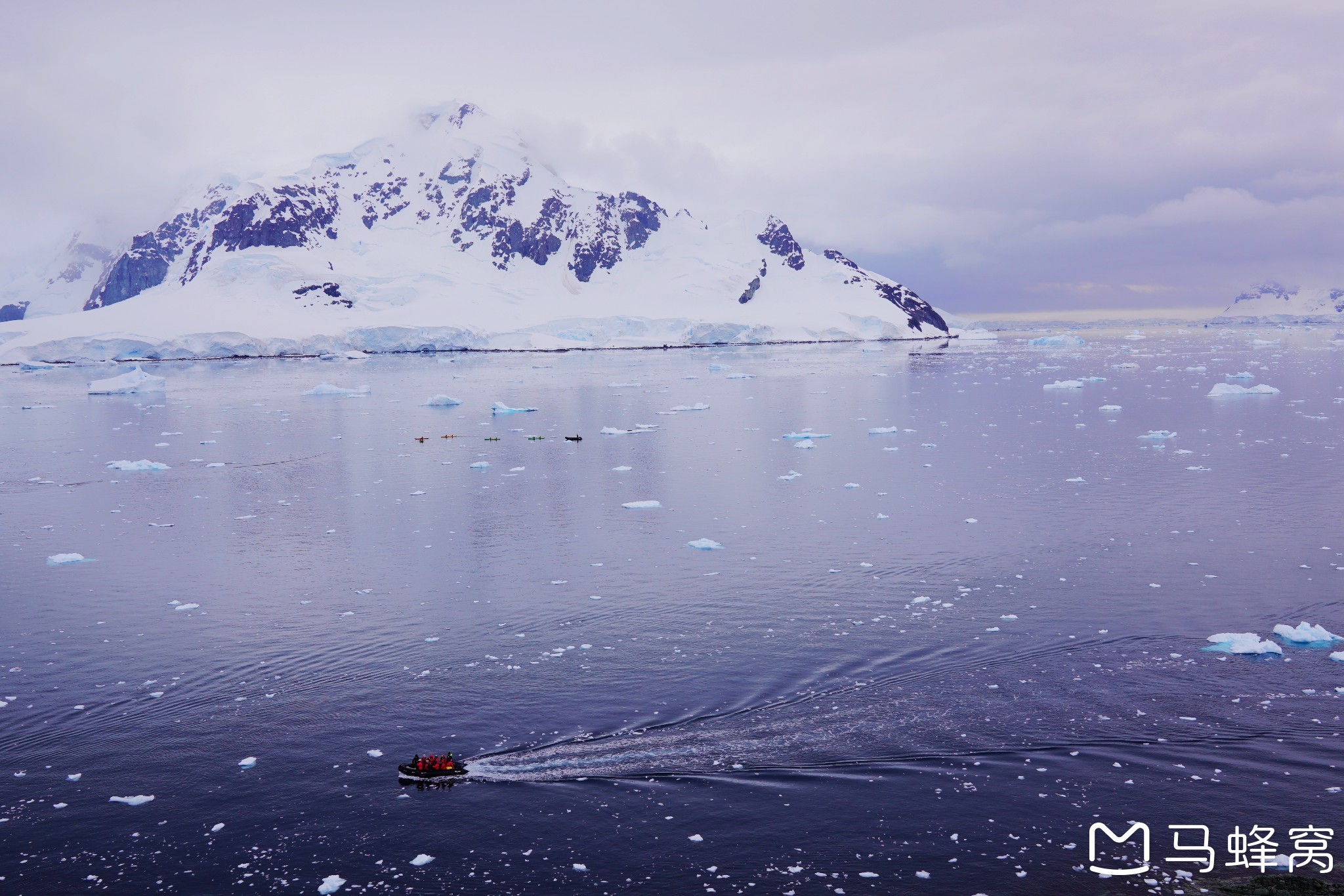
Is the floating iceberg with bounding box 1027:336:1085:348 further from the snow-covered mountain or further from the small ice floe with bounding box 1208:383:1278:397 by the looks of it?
the small ice floe with bounding box 1208:383:1278:397

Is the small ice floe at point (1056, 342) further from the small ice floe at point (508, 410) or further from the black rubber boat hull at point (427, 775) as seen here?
the black rubber boat hull at point (427, 775)

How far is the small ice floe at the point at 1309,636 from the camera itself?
38.7 feet

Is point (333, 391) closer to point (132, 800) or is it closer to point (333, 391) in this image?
point (333, 391)

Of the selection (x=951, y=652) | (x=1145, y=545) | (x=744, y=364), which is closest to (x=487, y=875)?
(x=951, y=652)

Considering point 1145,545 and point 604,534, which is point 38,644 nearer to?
point 604,534

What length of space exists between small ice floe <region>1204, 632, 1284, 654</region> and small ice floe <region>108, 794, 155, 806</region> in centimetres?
1184

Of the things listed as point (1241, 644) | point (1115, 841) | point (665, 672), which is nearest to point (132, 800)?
point (665, 672)

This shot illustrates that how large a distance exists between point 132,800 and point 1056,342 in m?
126

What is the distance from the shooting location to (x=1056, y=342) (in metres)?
121

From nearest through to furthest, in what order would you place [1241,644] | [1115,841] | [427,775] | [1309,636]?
[1115,841]
[427,775]
[1241,644]
[1309,636]

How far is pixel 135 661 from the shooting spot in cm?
1200

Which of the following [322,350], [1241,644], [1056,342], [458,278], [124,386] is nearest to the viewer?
[1241,644]

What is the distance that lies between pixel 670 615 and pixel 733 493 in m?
9.42

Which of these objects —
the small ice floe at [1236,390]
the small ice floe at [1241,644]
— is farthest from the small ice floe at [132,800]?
the small ice floe at [1236,390]
